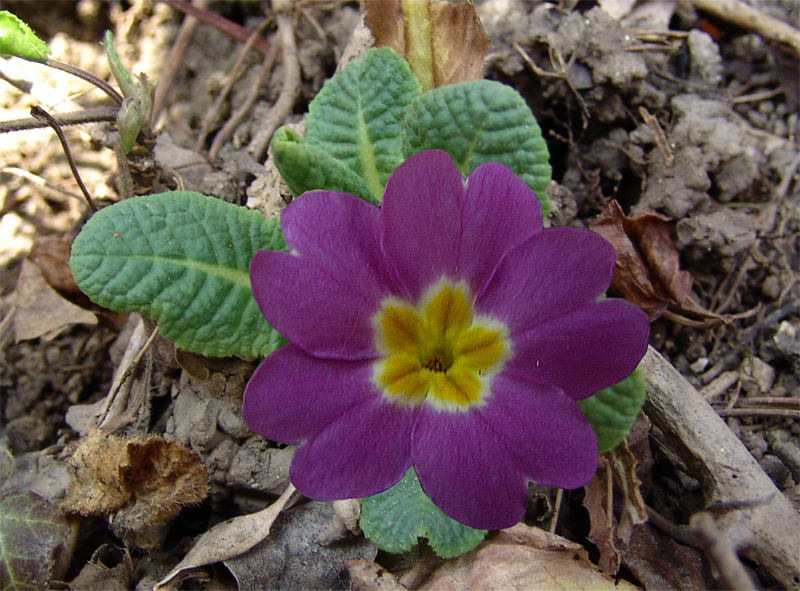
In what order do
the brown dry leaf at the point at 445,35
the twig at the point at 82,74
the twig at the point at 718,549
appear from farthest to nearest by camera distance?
the brown dry leaf at the point at 445,35 < the twig at the point at 82,74 < the twig at the point at 718,549

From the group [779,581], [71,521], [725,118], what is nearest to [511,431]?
[779,581]

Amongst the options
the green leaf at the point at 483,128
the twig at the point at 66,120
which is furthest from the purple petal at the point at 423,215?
the twig at the point at 66,120

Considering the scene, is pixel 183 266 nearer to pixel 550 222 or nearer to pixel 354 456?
pixel 354 456

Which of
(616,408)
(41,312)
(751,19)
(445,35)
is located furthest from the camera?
(751,19)

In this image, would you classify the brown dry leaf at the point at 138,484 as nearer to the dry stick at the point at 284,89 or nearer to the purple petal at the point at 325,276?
the purple petal at the point at 325,276

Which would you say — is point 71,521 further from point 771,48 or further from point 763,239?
point 771,48

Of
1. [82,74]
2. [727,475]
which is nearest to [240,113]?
[82,74]
